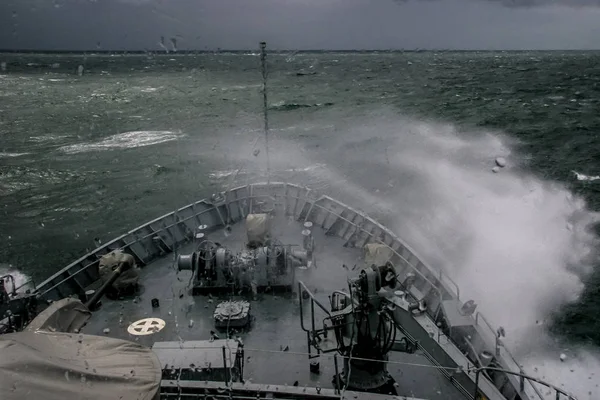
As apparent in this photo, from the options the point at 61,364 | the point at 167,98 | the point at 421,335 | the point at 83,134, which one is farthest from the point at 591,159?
the point at 167,98

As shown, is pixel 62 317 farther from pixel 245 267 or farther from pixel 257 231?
pixel 257 231

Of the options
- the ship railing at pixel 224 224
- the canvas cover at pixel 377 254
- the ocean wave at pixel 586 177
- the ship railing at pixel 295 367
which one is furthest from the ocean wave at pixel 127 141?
the ship railing at pixel 295 367

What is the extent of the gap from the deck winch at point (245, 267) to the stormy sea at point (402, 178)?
1225 centimetres

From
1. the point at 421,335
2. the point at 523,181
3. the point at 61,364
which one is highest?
the point at 61,364

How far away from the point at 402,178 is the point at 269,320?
33.3m

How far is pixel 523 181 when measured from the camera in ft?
145

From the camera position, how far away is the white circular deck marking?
49.1 ft

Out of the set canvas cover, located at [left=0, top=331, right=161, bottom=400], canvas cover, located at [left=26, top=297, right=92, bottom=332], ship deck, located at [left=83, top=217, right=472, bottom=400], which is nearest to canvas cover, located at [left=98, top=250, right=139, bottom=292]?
ship deck, located at [left=83, top=217, right=472, bottom=400]

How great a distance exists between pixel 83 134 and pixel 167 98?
43353mm

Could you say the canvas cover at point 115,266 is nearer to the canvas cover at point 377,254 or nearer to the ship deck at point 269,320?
the ship deck at point 269,320

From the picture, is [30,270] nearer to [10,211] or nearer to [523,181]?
[10,211]

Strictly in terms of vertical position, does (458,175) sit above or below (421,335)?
below

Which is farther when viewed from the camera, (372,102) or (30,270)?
(372,102)

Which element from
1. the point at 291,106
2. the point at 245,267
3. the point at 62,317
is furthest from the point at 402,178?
the point at 291,106
